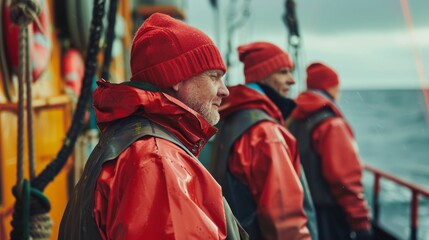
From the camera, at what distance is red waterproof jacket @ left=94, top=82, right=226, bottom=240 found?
135 cm

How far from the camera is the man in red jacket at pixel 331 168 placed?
4008 millimetres

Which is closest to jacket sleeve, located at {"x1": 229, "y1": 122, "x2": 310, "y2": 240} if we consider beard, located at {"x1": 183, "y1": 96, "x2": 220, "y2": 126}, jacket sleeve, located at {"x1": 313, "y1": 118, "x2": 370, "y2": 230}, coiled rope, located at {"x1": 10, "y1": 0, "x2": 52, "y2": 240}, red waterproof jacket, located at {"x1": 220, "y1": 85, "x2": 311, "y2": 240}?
red waterproof jacket, located at {"x1": 220, "y1": 85, "x2": 311, "y2": 240}

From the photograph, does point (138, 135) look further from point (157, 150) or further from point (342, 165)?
point (342, 165)

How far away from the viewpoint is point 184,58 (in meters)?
1.70

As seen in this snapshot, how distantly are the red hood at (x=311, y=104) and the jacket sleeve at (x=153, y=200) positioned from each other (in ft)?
9.15

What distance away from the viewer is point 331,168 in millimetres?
3990

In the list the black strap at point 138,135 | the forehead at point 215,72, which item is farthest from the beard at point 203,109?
the black strap at point 138,135

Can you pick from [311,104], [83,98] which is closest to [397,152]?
[311,104]

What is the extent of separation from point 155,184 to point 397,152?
58102 mm

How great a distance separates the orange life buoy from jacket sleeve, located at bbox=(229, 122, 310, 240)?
5.31 ft

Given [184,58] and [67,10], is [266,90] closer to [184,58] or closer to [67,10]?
[184,58]

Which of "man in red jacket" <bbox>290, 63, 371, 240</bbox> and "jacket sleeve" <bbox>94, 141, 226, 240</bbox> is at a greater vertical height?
"jacket sleeve" <bbox>94, 141, 226, 240</bbox>

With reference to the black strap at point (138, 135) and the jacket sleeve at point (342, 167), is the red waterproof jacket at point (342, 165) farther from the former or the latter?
the black strap at point (138, 135)

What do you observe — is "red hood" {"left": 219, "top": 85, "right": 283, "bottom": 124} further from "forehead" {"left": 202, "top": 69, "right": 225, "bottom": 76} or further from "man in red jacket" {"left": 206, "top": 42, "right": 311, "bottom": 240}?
"forehead" {"left": 202, "top": 69, "right": 225, "bottom": 76}
